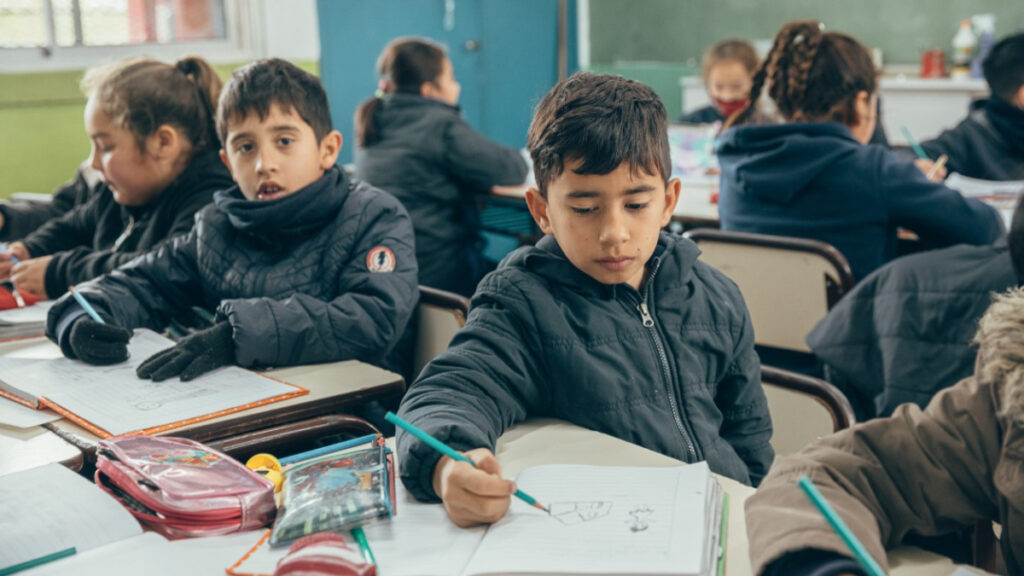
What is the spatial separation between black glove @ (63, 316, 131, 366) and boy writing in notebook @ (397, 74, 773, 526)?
0.71m

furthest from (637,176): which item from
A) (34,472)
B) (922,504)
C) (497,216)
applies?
(497,216)

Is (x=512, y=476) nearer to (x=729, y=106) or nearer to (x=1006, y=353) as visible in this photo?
(x=1006, y=353)

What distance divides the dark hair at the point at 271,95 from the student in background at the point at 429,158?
1.42 meters

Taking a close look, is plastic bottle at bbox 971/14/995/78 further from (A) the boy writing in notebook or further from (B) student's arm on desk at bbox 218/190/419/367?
(A) the boy writing in notebook

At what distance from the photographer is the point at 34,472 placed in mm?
1184

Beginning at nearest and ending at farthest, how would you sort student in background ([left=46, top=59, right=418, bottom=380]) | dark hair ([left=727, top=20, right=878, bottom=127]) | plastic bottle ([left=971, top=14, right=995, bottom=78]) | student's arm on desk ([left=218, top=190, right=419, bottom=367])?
student's arm on desk ([left=218, top=190, right=419, bottom=367]) → student in background ([left=46, top=59, right=418, bottom=380]) → dark hair ([left=727, top=20, right=878, bottom=127]) → plastic bottle ([left=971, top=14, right=995, bottom=78])

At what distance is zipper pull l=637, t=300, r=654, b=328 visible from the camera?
4.44 ft

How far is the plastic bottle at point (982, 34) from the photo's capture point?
18.0ft

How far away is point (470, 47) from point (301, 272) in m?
4.88

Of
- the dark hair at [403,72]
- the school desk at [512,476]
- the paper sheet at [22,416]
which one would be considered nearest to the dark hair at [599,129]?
the school desk at [512,476]

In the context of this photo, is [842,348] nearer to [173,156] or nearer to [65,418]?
[65,418]

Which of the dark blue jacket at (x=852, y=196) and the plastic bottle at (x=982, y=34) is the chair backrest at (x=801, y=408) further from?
the plastic bottle at (x=982, y=34)

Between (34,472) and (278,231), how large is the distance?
84 centimetres

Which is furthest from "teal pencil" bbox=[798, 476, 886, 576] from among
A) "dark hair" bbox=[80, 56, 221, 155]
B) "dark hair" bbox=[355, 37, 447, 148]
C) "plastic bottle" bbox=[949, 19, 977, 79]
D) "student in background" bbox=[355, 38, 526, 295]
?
"plastic bottle" bbox=[949, 19, 977, 79]
